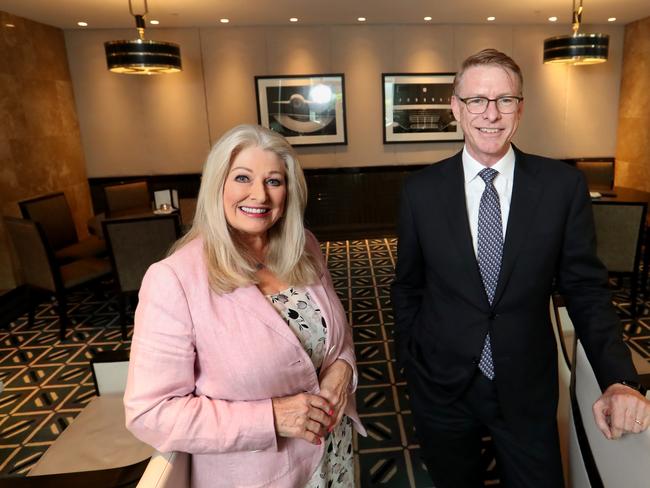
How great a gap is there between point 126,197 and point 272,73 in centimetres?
276

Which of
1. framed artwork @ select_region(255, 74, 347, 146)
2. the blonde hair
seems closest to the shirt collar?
the blonde hair

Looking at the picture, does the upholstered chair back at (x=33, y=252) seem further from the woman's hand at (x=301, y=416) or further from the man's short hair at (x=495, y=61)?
the man's short hair at (x=495, y=61)

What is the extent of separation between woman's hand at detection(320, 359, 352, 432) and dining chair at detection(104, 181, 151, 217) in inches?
176

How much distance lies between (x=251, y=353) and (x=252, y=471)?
1.06 ft

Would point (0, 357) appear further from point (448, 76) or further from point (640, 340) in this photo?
point (448, 76)

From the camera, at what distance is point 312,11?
5.54 meters

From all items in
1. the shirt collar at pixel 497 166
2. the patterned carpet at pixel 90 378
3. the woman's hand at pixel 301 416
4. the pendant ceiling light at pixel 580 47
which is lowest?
the patterned carpet at pixel 90 378

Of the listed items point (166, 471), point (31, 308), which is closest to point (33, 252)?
point (31, 308)

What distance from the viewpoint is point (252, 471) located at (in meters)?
1.16

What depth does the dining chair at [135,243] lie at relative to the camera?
11.9 feet

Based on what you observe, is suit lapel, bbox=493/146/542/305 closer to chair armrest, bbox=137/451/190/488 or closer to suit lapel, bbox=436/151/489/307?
suit lapel, bbox=436/151/489/307

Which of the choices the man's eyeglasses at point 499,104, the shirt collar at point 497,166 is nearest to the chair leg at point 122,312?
the shirt collar at point 497,166

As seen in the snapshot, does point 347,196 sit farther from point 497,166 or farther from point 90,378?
point 497,166

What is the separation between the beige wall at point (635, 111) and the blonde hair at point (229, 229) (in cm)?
675
